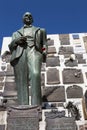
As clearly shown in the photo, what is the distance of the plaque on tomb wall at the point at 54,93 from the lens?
235 inches

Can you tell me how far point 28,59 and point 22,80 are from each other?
320mm

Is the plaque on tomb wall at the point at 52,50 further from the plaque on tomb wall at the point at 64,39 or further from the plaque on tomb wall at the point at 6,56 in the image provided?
the plaque on tomb wall at the point at 6,56

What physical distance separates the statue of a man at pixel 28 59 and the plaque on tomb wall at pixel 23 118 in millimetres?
203

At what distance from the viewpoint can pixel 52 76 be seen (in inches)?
260

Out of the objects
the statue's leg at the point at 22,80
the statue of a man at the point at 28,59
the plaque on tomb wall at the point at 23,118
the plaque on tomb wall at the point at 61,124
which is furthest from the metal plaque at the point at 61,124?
the statue's leg at the point at 22,80

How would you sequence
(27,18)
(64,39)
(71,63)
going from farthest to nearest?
(64,39), (71,63), (27,18)

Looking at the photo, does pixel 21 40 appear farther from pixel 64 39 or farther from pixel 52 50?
pixel 64 39

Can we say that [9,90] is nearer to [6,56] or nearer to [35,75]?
[6,56]

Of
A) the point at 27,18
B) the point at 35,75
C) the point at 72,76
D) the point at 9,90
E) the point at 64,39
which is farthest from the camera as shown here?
the point at 64,39

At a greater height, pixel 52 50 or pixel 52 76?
pixel 52 50

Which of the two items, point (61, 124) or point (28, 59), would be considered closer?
point (61, 124)

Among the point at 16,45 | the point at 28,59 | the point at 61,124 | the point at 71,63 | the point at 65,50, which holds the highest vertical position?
the point at 65,50

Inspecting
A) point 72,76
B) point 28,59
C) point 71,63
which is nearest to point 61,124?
point 28,59

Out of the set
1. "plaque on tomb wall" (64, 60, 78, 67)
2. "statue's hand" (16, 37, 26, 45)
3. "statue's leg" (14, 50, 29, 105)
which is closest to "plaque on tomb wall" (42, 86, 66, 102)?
"plaque on tomb wall" (64, 60, 78, 67)
